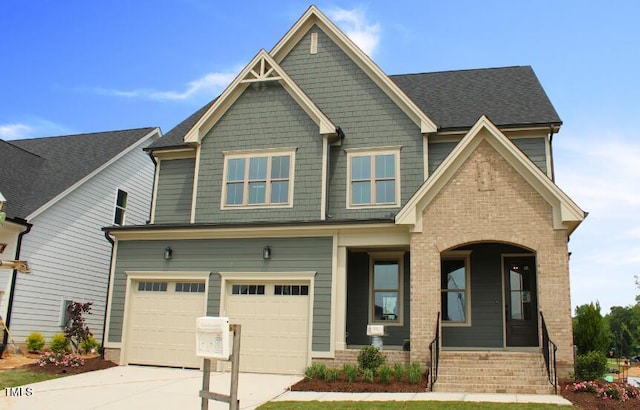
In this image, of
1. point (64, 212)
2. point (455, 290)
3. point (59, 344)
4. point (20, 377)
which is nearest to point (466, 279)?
point (455, 290)

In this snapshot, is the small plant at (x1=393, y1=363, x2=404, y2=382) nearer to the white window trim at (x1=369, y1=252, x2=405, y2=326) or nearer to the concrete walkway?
the concrete walkway

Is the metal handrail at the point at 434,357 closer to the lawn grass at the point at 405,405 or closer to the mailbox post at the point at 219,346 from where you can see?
the lawn grass at the point at 405,405

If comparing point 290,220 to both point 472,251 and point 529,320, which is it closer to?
point 472,251

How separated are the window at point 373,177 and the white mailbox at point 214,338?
998cm

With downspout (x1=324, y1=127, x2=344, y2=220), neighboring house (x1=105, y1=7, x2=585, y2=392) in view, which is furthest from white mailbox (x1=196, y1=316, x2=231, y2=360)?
downspout (x1=324, y1=127, x2=344, y2=220)

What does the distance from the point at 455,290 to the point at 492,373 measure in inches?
160

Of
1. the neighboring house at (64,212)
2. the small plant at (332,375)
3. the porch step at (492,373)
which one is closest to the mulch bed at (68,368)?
the neighboring house at (64,212)

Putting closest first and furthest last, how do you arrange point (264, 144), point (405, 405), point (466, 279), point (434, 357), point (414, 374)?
point (405, 405) < point (414, 374) < point (434, 357) < point (466, 279) < point (264, 144)

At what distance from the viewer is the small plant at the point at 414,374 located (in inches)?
506

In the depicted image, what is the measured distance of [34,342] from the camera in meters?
18.6

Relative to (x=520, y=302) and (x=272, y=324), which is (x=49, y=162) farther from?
(x=520, y=302)

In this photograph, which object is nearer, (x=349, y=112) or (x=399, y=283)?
(x=399, y=283)

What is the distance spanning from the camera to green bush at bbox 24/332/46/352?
18.5 meters

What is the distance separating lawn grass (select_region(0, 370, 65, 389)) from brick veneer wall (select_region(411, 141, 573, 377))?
8.70 metres
